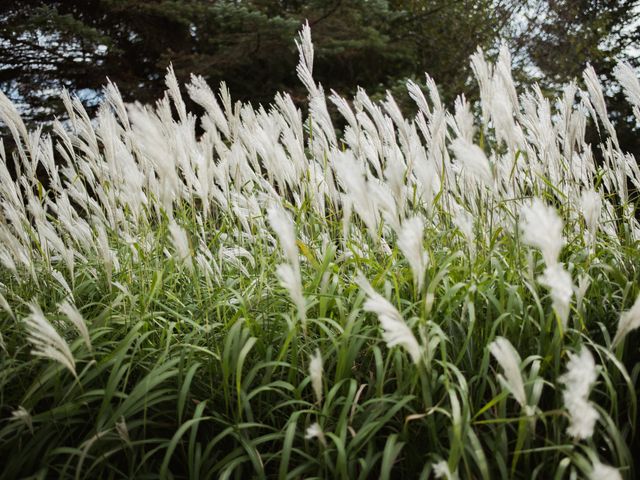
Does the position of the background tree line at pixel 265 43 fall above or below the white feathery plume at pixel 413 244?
above

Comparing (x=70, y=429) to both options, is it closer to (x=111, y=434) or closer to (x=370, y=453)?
(x=111, y=434)

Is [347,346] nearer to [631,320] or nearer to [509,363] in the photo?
[509,363]

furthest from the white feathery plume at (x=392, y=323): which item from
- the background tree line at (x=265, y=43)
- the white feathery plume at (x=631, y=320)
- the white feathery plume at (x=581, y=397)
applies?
the background tree line at (x=265, y=43)

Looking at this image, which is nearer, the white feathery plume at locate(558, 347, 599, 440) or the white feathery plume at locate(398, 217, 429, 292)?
the white feathery plume at locate(558, 347, 599, 440)

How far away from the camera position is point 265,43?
736 centimetres

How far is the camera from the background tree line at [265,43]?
7184mm

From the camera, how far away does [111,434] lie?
5.33 ft

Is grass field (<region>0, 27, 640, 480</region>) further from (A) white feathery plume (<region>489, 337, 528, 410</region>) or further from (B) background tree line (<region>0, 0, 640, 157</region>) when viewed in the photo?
(B) background tree line (<region>0, 0, 640, 157</region>)

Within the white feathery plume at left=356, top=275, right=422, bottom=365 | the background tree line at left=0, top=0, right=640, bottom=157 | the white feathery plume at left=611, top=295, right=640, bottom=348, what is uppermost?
the background tree line at left=0, top=0, right=640, bottom=157

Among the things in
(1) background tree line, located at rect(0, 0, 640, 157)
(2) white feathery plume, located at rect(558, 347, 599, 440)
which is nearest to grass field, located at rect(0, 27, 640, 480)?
A: (2) white feathery plume, located at rect(558, 347, 599, 440)

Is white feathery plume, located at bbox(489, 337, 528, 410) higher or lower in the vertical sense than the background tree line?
lower

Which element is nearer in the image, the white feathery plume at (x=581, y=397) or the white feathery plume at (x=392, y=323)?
the white feathery plume at (x=581, y=397)

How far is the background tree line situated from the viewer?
718 centimetres

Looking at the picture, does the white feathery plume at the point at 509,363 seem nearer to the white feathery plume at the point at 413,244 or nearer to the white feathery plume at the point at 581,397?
the white feathery plume at the point at 581,397
